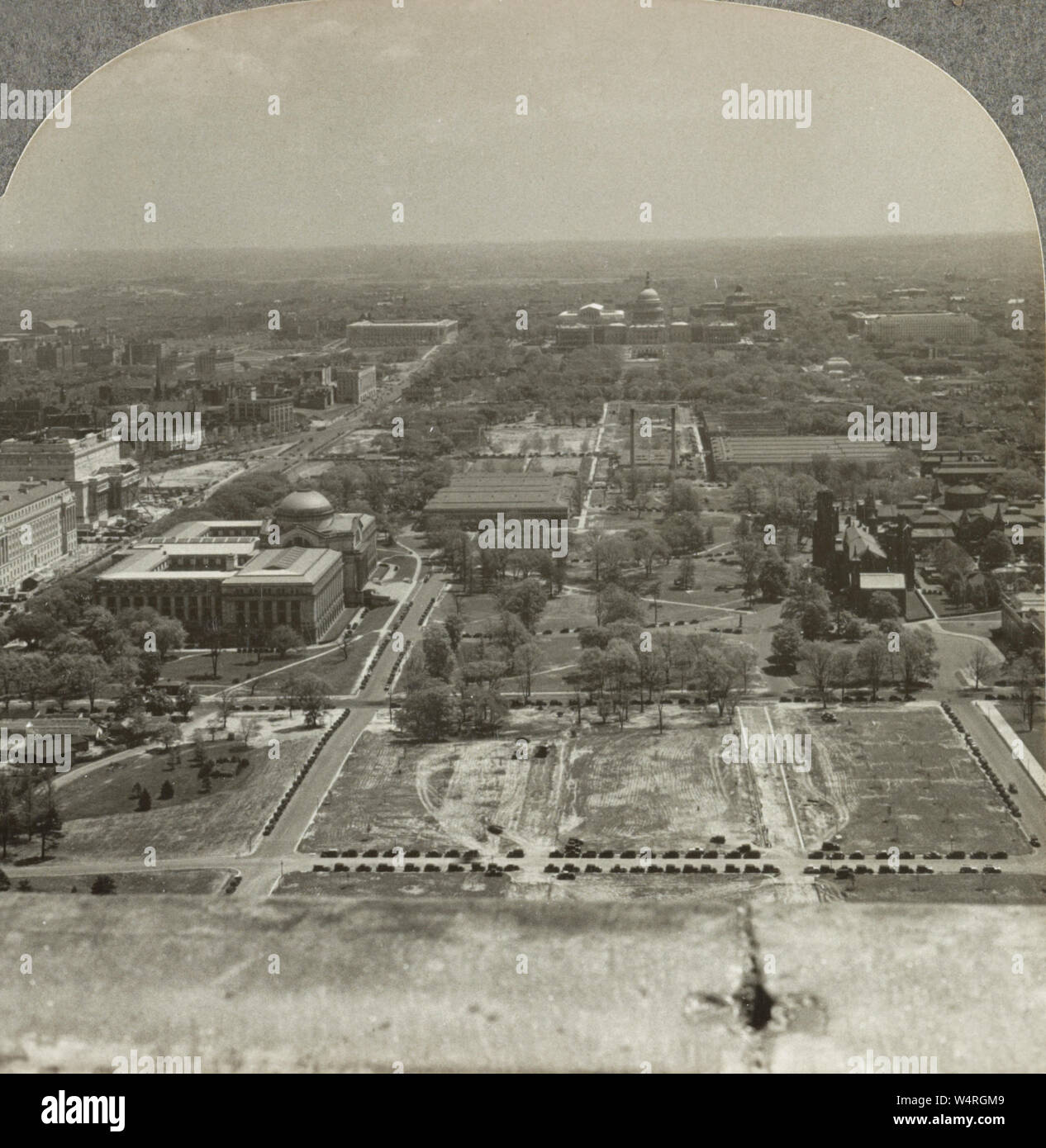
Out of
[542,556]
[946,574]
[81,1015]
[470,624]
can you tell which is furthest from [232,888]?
[946,574]

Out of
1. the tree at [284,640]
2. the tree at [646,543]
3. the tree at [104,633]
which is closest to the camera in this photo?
the tree at [104,633]

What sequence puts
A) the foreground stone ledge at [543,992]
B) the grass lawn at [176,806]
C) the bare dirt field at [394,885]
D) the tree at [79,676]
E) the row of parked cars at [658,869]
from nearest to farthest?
the foreground stone ledge at [543,992], the bare dirt field at [394,885], the row of parked cars at [658,869], the grass lawn at [176,806], the tree at [79,676]

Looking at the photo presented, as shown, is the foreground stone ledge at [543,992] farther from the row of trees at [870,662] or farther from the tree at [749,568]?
the tree at [749,568]

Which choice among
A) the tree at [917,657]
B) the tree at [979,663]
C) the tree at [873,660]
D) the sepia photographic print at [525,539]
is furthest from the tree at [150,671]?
the tree at [979,663]

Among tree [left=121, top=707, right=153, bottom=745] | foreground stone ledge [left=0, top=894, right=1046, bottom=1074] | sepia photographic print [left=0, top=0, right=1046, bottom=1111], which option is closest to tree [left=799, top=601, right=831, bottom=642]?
sepia photographic print [left=0, top=0, right=1046, bottom=1111]

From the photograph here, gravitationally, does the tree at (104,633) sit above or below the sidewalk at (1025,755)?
above

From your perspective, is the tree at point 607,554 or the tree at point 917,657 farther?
the tree at point 607,554
